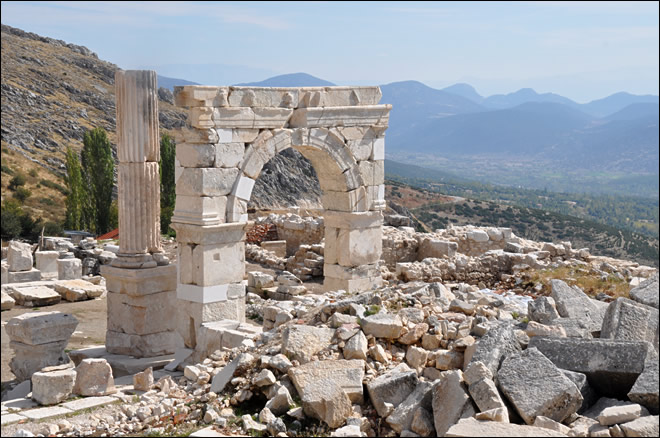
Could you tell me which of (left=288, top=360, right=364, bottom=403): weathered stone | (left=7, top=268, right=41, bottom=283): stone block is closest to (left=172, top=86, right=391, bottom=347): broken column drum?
(left=288, top=360, right=364, bottom=403): weathered stone

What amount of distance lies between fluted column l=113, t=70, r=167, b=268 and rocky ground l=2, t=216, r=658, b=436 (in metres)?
3.16

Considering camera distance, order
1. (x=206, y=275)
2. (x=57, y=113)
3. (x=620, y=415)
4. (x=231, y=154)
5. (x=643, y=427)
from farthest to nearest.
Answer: (x=57, y=113) → (x=231, y=154) → (x=206, y=275) → (x=620, y=415) → (x=643, y=427)

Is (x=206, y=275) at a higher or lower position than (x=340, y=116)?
lower

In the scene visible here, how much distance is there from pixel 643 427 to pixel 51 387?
675 cm

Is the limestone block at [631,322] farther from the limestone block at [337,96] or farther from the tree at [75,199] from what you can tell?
the tree at [75,199]

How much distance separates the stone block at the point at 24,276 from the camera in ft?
62.8

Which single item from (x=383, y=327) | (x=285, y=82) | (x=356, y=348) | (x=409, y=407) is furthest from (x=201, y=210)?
(x=285, y=82)

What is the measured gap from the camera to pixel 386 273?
1683 centimetres

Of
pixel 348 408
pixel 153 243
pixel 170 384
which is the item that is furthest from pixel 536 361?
pixel 153 243

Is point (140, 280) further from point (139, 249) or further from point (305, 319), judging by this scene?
point (305, 319)

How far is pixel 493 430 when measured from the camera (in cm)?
639

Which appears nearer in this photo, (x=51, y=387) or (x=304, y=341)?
(x=304, y=341)

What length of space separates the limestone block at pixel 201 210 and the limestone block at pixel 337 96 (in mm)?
2485

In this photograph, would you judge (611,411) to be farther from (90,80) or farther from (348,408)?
(90,80)
